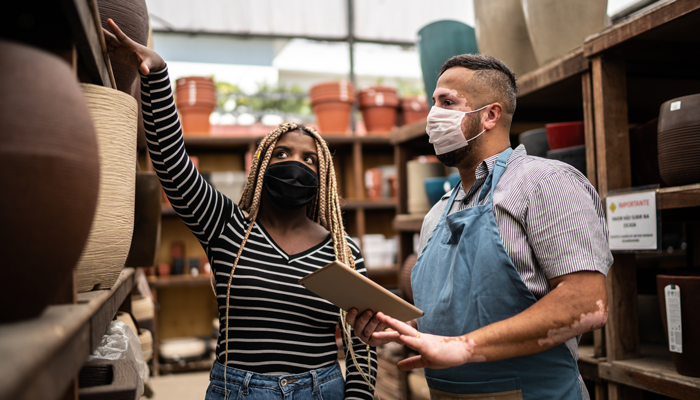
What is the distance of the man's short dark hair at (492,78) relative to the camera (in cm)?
143

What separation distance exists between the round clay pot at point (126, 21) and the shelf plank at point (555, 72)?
130 cm

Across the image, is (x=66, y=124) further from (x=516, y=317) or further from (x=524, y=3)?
(x=524, y=3)

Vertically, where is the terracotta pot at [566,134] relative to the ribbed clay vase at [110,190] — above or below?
above

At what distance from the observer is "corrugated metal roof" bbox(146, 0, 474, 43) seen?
4.63 meters

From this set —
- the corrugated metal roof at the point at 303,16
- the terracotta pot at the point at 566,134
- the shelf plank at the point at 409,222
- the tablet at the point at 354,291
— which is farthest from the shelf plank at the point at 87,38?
Answer: the corrugated metal roof at the point at 303,16

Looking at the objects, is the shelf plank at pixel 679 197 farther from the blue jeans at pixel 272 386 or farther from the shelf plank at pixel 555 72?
the blue jeans at pixel 272 386

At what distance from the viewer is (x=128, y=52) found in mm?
1075

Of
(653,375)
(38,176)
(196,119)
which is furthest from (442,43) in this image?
(196,119)

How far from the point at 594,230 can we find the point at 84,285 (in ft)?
3.23

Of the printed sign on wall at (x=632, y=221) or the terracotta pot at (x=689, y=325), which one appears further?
the printed sign on wall at (x=632, y=221)

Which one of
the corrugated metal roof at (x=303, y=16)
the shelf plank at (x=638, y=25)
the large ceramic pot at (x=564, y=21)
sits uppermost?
the corrugated metal roof at (x=303, y=16)

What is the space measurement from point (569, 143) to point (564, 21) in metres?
0.42

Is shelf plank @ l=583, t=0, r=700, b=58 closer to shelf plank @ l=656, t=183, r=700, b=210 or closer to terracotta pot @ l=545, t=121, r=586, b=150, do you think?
terracotta pot @ l=545, t=121, r=586, b=150

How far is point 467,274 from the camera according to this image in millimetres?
1294
